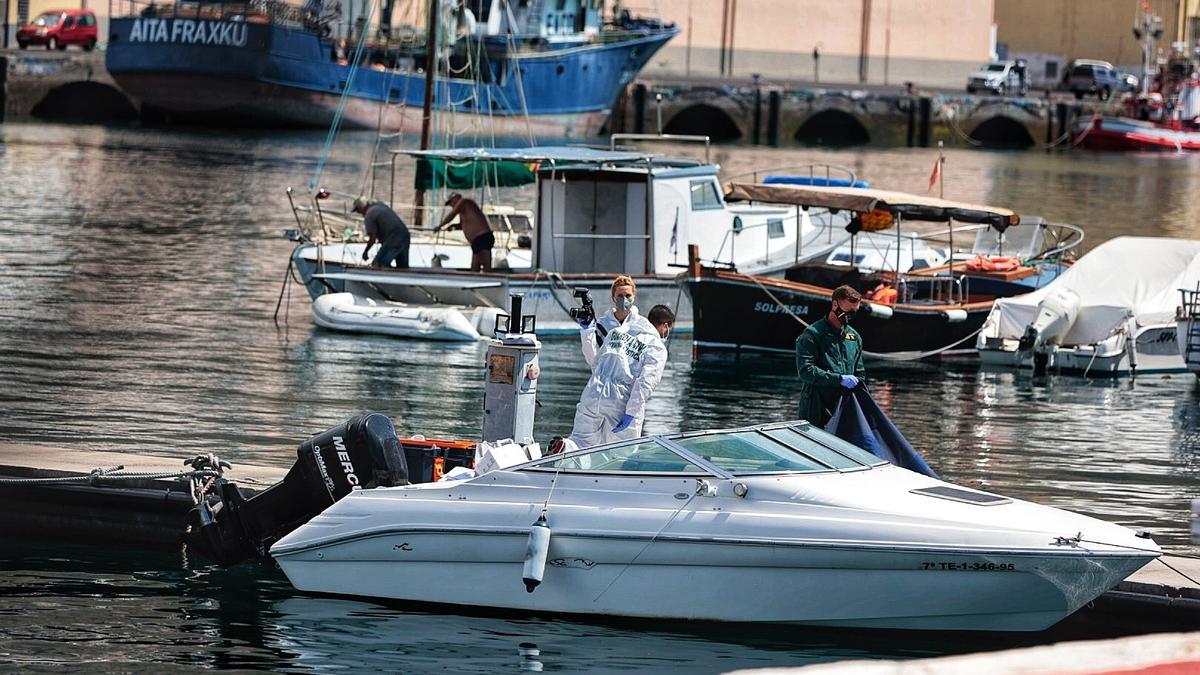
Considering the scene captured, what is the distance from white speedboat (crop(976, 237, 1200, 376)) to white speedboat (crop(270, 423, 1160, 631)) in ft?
45.3

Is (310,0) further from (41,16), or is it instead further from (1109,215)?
(1109,215)

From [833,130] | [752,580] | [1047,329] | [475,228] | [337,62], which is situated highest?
[337,62]

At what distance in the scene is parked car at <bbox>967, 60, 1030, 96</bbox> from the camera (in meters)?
89.4

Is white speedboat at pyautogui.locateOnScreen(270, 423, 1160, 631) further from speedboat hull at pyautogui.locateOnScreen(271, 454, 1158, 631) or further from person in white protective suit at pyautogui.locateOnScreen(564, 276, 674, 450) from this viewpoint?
person in white protective suit at pyautogui.locateOnScreen(564, 276, 674, 450)

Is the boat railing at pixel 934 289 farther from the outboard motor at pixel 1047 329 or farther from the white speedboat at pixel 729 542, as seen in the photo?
the white speedboat at pixel 729 542

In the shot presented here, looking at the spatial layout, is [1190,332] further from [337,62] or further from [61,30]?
[61,30]

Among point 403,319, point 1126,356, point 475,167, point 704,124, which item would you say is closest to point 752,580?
point 1126,356

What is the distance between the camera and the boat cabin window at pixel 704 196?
27.6m

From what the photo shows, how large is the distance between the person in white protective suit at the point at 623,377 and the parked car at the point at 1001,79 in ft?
261

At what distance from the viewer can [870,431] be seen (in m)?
12.7

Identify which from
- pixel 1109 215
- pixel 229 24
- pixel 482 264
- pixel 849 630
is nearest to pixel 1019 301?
pixel 482 264

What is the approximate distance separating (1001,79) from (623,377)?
80832 mm

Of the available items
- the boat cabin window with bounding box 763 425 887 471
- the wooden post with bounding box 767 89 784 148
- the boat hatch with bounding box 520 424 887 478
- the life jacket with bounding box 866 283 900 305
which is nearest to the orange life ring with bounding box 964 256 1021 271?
the life jacket with bounding box 866 283 900 305

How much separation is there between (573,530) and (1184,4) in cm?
9587
